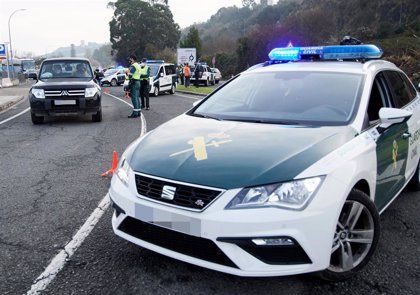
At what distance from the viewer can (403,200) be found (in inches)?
196

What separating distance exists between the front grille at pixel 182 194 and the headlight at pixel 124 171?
0.27m

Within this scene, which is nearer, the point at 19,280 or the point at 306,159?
the point at 306,159

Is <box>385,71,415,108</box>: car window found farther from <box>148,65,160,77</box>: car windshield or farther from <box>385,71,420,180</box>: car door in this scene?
<box>148,65,160,77</box>: car windshield

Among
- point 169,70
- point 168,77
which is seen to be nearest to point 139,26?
point 169,70

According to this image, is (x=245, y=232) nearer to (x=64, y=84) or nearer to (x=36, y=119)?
(x=64, y=84)

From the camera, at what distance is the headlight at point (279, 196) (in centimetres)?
266

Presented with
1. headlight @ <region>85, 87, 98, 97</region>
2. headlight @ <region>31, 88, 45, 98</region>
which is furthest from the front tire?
headlight @ <region>31, 88, 45, 98</region>

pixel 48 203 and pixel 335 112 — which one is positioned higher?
pixel 335 112

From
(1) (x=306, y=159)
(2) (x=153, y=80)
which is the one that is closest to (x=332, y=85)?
(1) (x=306, y=159)

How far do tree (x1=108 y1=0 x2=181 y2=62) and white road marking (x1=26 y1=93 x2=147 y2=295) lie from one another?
7733 cm

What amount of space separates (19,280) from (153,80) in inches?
809

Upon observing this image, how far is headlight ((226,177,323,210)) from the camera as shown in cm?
266

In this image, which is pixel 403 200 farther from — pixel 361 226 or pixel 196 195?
pixel 196 195

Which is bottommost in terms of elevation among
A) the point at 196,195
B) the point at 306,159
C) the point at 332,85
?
the point at 196,195
